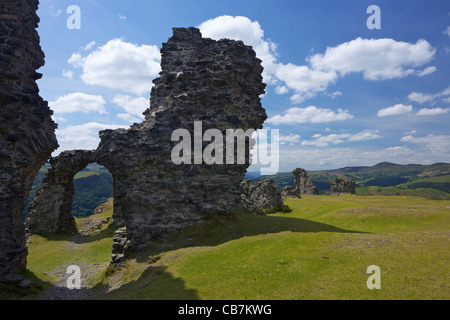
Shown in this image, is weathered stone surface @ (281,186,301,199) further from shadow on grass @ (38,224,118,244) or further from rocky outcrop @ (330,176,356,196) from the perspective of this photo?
shadow on grass @ (38,224,118,244)

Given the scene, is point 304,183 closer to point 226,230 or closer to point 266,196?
point 266,196

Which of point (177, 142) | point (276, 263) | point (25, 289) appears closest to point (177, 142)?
point (177, 142)

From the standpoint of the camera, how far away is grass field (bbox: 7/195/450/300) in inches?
299

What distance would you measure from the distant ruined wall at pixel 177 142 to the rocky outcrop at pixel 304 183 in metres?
31.8

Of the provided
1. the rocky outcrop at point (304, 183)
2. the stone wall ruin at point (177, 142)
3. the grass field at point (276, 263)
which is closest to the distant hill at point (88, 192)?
the rocky outcrop at point (304, 183)

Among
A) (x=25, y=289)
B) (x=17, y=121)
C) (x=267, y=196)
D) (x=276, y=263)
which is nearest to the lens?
(x=276, y=263)

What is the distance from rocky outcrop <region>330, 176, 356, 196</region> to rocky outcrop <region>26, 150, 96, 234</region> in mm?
41207

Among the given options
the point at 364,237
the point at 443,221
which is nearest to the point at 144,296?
the point at 364,237

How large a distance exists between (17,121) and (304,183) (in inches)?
1719

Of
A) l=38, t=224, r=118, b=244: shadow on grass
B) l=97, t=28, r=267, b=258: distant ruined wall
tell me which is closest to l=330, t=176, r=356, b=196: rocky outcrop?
l=97, t=28, r=267, b=258: distant ruined wall

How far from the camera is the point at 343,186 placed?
148 feet

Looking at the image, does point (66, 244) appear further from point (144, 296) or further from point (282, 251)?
point (282, 251)

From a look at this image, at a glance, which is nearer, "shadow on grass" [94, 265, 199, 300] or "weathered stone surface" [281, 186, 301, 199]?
"shadow on grass" [94, 265, 199, 300]

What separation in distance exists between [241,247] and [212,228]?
3.50m
